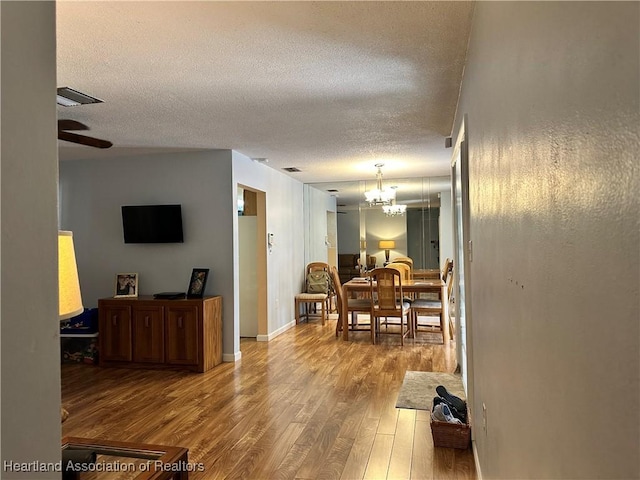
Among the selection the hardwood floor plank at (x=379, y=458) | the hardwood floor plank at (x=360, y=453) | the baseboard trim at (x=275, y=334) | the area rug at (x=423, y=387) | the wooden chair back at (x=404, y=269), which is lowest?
the hardwood floor plank at (x=379, y=458)

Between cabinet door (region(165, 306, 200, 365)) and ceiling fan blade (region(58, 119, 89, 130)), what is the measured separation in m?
2.03

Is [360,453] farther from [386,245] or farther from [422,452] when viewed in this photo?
[386,245]

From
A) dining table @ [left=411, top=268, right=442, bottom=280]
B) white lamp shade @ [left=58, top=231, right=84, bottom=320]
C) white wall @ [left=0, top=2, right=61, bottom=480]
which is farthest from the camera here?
dining table @ [left=411, top=268, right=442, bottom=280]

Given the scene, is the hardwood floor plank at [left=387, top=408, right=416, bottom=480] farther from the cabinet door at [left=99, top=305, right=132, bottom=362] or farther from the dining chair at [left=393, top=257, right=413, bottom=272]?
the dining chair at [left=393, top=257, right=413, bottom=272]

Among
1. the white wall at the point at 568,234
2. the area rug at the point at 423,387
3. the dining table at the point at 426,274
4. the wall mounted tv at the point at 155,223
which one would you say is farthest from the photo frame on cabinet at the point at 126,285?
the white wall at the point at 568,234

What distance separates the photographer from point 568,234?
758 mm

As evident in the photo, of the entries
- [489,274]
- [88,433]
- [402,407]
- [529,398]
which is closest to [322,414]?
[402,407]

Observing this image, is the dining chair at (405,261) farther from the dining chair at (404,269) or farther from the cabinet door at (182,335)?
the cabinet door at (182,335)

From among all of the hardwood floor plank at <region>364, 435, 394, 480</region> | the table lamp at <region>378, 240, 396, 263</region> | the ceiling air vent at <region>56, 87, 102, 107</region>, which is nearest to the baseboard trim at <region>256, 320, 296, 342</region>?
the table lamp at <region>378, 240, 396, 263</region>

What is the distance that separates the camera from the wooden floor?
8.68ft

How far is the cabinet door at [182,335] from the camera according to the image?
15.8 feet

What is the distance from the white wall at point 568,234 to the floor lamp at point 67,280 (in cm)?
124

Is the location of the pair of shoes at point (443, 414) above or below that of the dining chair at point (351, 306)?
below

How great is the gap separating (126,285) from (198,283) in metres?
0.99
